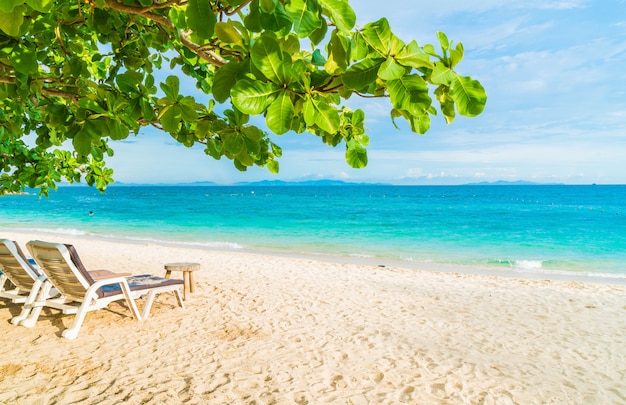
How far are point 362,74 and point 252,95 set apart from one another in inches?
11.1

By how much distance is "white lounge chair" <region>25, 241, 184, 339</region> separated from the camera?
180 inches

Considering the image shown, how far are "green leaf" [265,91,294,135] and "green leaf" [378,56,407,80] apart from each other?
247 mm

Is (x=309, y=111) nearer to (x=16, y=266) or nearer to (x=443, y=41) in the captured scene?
(x=443, y=41)

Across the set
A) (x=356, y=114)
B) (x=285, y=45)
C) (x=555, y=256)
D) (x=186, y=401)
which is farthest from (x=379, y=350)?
(x=555, y=256)

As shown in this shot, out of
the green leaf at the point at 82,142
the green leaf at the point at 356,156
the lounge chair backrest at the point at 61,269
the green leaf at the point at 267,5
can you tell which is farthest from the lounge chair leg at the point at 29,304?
the green leaf at the point at 267,5

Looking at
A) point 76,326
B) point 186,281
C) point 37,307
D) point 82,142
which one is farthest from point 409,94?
point 186,281

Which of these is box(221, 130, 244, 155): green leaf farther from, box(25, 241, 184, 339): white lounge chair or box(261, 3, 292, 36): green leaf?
box(25, 241, 184, 339): white lounge chair

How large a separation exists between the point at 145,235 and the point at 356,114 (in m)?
23.4

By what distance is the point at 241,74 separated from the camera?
121cm

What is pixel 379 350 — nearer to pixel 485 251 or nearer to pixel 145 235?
pixel 485 251

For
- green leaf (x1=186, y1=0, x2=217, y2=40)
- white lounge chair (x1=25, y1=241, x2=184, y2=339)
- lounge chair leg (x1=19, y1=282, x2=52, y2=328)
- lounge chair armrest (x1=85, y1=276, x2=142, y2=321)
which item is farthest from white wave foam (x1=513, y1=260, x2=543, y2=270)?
green leaf (x1=186, y1=0, x2=217, y2=40)

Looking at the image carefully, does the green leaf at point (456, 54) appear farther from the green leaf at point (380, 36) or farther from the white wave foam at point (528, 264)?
the white wave foam at point (528, 264)

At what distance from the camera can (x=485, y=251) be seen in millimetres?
18250

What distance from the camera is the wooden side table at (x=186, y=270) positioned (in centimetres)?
657
